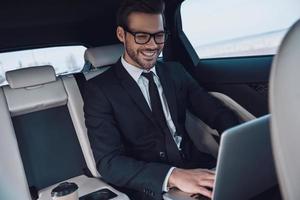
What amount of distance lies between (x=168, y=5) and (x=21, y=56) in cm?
92

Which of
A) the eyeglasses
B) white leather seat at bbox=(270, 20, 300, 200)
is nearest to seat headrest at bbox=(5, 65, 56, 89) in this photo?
the eyeglasses

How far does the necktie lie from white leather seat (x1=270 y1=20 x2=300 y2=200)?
0.81 metres

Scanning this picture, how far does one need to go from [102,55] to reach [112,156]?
626 millimetres

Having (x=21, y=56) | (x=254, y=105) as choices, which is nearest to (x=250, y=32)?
(x=254, y=105)

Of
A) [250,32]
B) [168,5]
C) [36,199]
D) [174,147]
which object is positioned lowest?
[36,199]

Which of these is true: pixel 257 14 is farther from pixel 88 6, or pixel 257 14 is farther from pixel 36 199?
pixel 36 199

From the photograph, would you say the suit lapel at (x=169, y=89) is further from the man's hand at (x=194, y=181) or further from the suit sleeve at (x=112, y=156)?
the man's hand at (x=194, y=181)

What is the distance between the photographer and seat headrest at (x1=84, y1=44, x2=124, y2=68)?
1819 mm

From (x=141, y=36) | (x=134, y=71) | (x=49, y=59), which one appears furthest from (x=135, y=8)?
(x=49, y=59)

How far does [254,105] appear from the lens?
1899mm

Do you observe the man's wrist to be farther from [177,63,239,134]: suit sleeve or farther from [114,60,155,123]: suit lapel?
[177,63,239,134]: suit sleeve

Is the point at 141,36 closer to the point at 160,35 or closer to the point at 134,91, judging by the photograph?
the point at 160,35

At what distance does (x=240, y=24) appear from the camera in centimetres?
188

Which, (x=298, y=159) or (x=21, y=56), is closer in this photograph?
(x=298, y=159)
